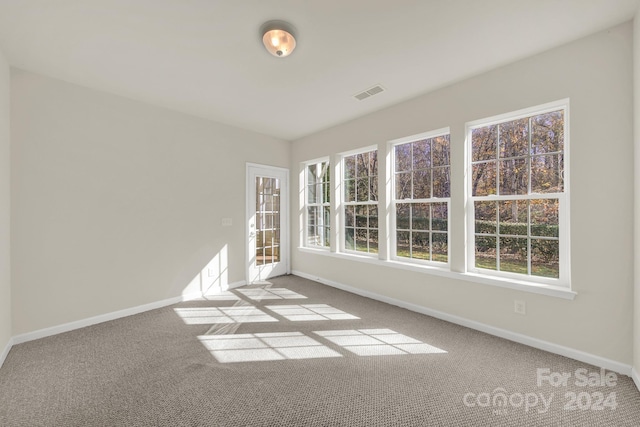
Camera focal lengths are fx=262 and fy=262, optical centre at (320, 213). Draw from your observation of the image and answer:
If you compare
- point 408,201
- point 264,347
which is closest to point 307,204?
point 408,201

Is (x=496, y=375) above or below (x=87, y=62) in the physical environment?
below

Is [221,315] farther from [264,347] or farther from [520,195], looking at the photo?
[520,195]

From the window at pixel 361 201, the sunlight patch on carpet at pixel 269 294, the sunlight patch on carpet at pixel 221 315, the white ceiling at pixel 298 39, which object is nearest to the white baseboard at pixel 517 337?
the window at pixel 361 201

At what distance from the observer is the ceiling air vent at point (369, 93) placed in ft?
9.82

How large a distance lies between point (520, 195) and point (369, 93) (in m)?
1.94

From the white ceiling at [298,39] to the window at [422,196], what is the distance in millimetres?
722

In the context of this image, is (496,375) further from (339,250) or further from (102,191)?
(102,191)

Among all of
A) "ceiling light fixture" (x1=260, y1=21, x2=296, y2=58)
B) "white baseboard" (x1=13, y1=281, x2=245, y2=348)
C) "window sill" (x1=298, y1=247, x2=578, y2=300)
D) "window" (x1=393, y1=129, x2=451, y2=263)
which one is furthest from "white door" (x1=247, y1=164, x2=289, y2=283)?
"ceiling light fixture" (x1=260, y1=21, x2=296, y2=58)

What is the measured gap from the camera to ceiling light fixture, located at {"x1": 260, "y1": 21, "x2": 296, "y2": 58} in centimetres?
197

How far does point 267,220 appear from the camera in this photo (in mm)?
4867

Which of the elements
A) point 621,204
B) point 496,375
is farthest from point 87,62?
point 621,204

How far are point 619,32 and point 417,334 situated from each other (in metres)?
3.04

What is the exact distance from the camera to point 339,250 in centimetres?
441

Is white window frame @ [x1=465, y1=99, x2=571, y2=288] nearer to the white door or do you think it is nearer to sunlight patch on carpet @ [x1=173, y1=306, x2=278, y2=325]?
sunlight patch on carpet @ [x1=173, y1=306, x2=278, y2=325]
